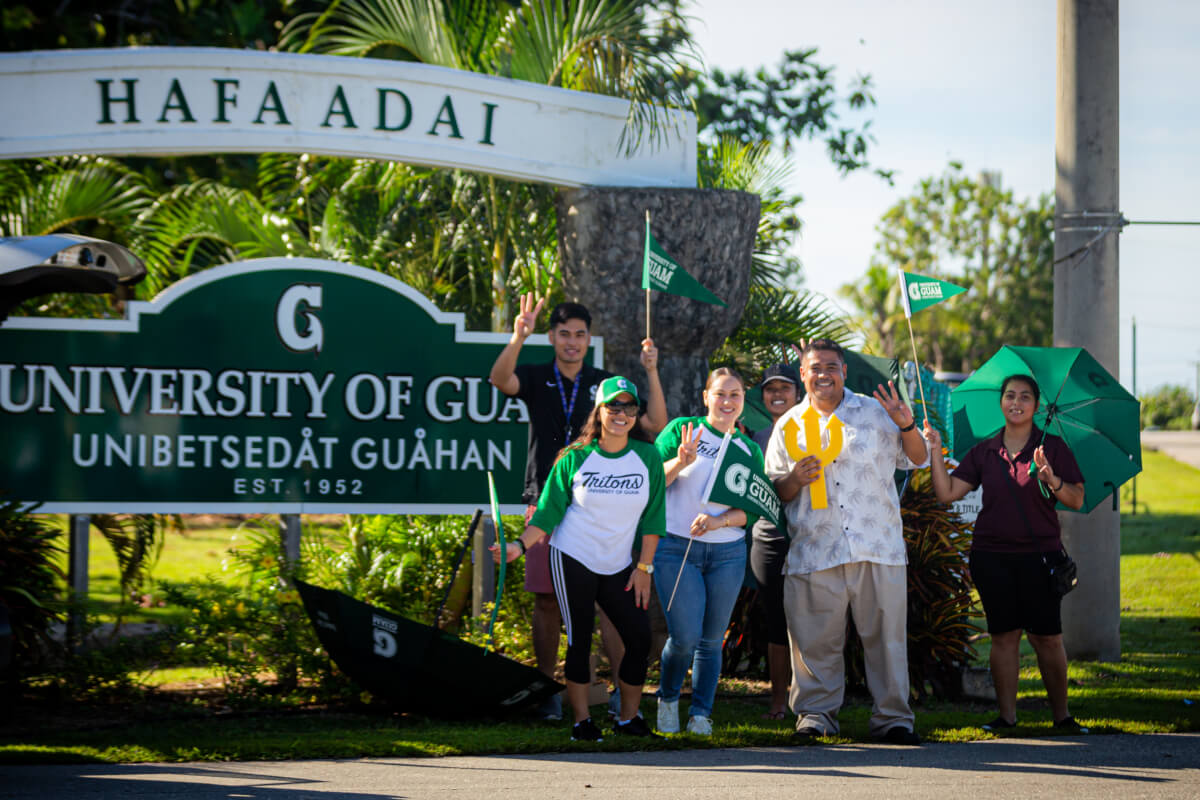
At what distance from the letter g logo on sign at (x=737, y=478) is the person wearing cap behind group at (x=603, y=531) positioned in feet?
1.02

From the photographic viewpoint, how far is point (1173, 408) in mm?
43594

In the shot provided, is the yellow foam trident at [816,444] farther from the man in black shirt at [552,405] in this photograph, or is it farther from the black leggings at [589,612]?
the black leggings at [589,612]

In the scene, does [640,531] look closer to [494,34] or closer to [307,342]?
[307,342]

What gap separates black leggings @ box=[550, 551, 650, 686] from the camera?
19.2 ft

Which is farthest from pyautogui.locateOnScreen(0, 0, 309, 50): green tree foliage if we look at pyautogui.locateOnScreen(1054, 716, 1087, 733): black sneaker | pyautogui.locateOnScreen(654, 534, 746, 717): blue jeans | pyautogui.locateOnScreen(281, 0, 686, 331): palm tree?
pyautogui.locateOnScreen(1054, 716, 1087, 733): black sneaker

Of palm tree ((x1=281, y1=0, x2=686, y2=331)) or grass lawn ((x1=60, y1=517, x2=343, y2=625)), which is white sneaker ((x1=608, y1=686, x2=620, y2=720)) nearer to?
grass lawn ((x1=60, y1=517, x2=343, y2=625))

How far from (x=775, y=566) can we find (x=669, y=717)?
0.96 metres

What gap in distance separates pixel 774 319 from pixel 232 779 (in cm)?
537

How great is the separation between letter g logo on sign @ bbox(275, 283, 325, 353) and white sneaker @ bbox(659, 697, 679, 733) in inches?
119

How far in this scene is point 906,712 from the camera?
599 cm

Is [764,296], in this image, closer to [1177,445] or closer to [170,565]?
[170,565]

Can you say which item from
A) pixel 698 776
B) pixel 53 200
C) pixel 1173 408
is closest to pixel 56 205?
pixel 53 200

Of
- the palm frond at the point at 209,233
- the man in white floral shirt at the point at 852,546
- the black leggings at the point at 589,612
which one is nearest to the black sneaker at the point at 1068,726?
the man in white floral shirt at the point at 852,546

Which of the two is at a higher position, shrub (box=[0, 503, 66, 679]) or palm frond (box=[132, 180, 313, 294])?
palm frond (box=[132, 180, 313, 294])
